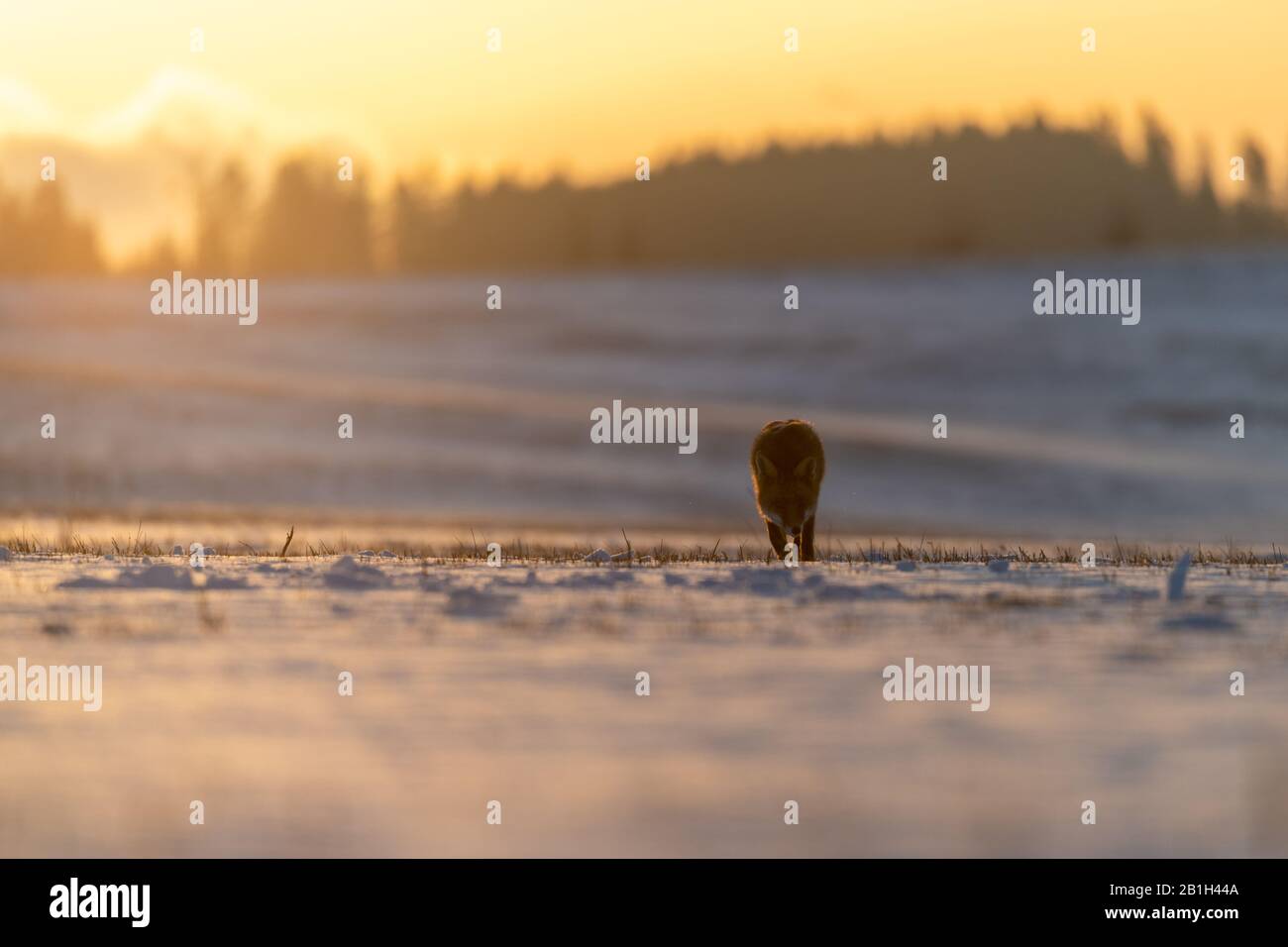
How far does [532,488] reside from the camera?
4053 cm

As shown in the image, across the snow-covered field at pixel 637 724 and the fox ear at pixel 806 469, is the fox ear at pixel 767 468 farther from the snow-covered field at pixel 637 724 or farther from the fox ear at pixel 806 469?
the snow-covered field at pixel 637 724

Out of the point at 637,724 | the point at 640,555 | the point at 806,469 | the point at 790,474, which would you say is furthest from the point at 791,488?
the point at 637,724

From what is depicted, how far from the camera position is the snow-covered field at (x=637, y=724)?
702 cm

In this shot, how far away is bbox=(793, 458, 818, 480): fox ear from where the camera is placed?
16.6m

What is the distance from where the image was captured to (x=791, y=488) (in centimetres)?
1678

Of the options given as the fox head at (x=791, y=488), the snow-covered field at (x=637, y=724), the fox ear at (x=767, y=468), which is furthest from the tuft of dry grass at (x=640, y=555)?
the snow-covered field at (x=637, y=724)

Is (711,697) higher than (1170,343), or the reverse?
(1170,343)

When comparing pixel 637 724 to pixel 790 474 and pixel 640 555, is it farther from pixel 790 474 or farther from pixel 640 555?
pixel 790 474

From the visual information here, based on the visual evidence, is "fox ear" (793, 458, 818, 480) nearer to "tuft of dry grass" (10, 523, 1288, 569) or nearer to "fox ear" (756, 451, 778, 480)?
"fox ear" (756, 451, 778, 480)

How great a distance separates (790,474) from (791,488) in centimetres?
14

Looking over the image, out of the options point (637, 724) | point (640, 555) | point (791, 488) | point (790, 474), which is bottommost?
point (637, 724)
